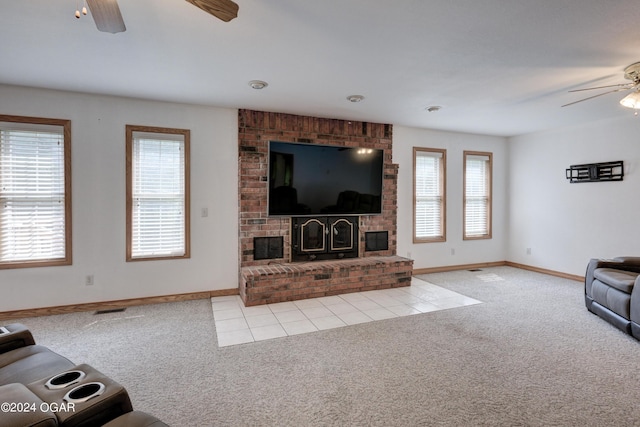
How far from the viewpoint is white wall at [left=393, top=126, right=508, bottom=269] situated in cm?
538

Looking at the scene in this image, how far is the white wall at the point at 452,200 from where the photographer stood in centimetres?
538

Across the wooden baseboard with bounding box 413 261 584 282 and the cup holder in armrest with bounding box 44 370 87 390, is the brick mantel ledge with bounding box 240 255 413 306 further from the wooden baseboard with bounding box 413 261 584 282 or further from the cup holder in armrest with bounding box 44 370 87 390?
the cup holder in armrest with bounding box 44 370 87 390

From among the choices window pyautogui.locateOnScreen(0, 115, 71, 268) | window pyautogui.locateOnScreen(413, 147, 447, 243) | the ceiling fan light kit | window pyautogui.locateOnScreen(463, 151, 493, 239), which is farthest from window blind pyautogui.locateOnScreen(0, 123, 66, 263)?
window pyautogui.locateOnScreen(463, 151, 493, 239)

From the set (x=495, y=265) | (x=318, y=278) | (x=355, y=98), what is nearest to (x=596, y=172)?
(x=495, y=265)

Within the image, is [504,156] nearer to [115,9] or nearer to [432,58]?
[432,58]

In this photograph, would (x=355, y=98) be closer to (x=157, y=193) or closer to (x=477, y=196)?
(x=157, y=193)

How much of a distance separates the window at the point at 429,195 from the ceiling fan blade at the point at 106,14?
4.68 metres

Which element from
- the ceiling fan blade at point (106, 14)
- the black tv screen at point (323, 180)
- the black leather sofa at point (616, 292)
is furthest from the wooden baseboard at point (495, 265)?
the ceiling fan blade at point (106, 14)

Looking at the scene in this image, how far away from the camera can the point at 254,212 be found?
438 cm

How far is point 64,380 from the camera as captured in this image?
1271 mm

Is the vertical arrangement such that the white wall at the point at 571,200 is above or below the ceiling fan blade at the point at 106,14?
below

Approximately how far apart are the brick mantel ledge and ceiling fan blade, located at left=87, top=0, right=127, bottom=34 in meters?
2.86

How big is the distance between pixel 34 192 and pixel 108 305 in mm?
1554

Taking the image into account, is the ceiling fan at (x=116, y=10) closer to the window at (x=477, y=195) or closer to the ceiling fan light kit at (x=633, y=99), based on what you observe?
the ceiling fan light kit at (x=633, y=99)
